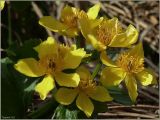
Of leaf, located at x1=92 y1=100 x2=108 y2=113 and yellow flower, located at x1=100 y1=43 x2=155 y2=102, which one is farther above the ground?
yellow flower, located at x1=100 y1=43 x2=155 y2=102

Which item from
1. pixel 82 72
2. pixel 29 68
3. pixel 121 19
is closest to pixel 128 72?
pixel 82 72

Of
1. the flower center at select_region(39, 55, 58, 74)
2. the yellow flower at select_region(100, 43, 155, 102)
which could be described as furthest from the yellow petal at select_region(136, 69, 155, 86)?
the flower center at select_region(39, 55, 58, 74)

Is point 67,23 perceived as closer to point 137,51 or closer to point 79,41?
point 79,41

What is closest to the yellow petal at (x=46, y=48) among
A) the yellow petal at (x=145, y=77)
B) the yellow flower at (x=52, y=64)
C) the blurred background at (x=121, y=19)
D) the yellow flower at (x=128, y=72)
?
the yellow flower at (x=52, y=64)

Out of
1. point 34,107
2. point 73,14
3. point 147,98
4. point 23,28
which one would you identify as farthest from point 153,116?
point 23,28

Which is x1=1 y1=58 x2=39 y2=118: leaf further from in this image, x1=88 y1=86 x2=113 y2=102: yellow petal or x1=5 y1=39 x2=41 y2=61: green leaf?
x1=88 y1=86 x2=113 y2=102: yellow petal
